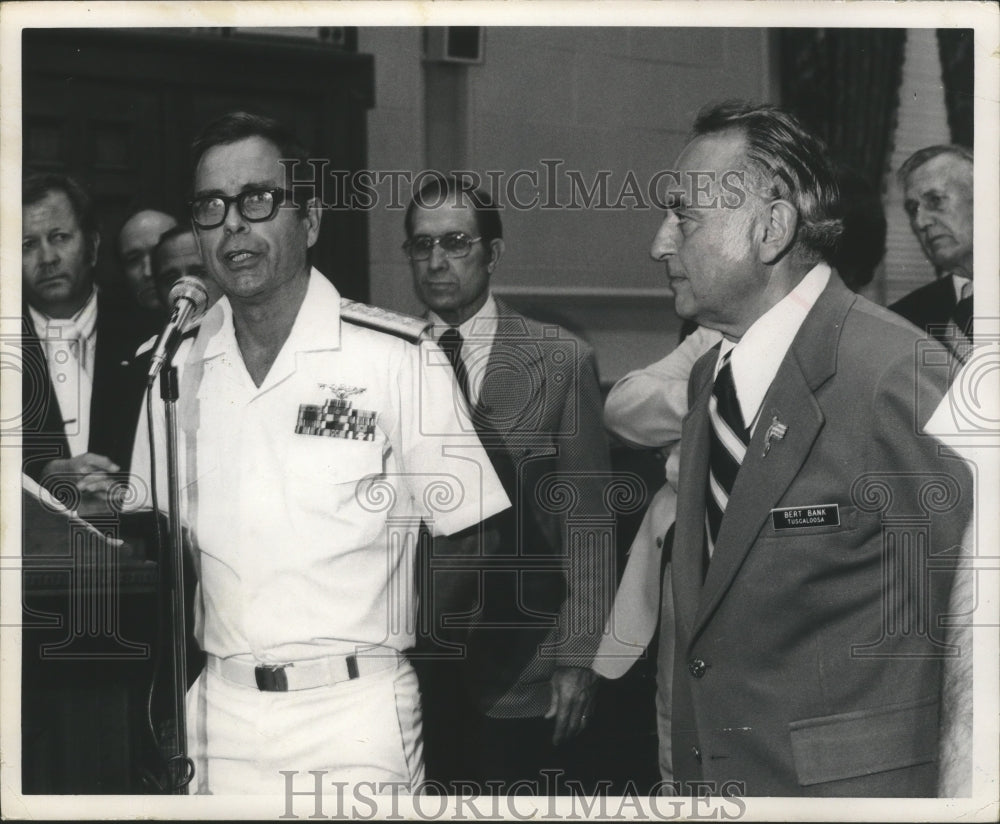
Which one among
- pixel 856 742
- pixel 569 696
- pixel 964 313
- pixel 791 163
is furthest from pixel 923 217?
pixel 569 696

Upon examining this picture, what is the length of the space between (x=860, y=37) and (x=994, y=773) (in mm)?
2058

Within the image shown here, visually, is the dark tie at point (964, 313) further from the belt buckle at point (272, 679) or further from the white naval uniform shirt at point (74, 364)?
the white naval uniform shirt at point (74, 364)

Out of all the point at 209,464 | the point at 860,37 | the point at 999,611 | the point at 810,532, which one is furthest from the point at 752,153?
the point at 209,464

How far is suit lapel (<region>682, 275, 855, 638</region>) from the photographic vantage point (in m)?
2.98

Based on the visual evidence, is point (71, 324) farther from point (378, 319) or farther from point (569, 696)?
point (569, 696)

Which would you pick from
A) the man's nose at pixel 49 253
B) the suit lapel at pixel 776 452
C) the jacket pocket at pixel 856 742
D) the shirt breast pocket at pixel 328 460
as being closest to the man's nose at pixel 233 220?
the man's nose at pixel 49 253

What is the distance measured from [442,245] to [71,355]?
110 centimetres

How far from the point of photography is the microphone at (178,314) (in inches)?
135

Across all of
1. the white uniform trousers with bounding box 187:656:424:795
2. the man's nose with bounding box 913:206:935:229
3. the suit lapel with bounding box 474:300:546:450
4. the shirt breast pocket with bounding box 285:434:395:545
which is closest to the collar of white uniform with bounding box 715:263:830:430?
the man's nose with bounding box 913:206:935:229

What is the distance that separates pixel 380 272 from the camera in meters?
3.38

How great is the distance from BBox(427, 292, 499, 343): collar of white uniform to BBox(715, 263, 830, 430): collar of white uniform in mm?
667

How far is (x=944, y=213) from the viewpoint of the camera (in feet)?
11.2

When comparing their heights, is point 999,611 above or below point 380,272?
below

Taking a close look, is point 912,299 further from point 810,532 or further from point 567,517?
point 567,517
